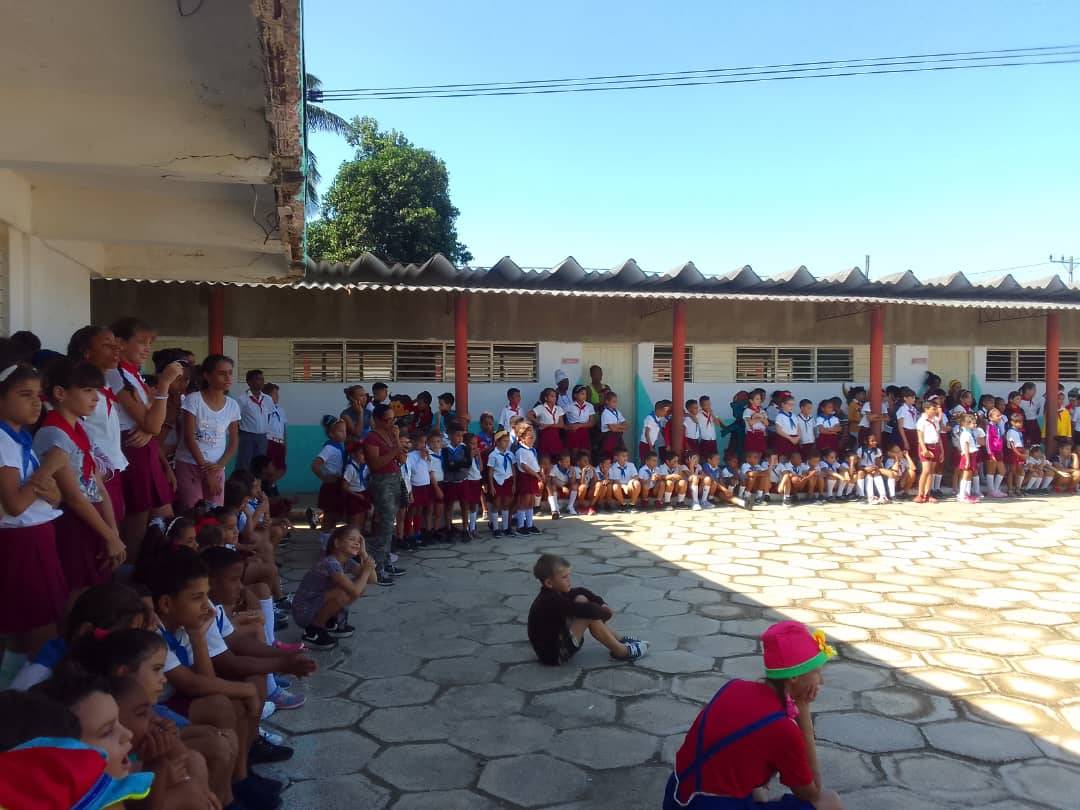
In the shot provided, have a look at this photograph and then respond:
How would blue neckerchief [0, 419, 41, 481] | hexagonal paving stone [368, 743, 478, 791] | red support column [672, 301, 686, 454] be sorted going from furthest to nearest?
red support column [672, 301, 686, 454] → hexagonal paving stone [368, 743, 478, 791] → blue neckerchief [0, 419, 41, 481]

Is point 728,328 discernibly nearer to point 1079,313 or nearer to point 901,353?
point 901,353

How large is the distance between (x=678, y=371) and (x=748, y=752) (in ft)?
27.5

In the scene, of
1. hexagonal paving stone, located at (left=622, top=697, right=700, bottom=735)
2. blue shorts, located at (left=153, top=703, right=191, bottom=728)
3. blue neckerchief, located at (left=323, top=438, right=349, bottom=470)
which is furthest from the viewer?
blue neckerchief, located at (left=323, top=438, right=349, bottom=470)

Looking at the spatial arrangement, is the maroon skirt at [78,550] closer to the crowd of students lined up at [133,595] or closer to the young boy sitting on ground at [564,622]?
the crowd of students lined up at [133,595]

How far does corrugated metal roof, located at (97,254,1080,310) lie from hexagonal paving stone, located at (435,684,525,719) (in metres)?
5.67

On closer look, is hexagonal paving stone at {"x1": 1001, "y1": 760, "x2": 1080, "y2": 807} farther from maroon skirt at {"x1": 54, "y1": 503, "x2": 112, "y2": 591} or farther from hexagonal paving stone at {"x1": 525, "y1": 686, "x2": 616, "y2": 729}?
maroon skirt at {"x1": 54, "y1": 503, "x2": 112, "y2": 591}

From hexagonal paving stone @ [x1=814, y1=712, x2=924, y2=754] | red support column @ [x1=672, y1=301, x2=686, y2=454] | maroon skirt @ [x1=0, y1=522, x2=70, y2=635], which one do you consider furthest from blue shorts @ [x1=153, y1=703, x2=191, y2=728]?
red support column @ [x1=672, y1=301, x2=686, y2=454]

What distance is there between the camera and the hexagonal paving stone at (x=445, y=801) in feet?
8.84

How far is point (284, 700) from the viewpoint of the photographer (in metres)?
3.51

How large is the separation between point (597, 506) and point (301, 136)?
6.52 metres

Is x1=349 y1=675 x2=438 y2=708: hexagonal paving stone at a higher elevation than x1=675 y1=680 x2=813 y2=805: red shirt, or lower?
lower

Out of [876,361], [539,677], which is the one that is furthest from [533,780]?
[876,361]

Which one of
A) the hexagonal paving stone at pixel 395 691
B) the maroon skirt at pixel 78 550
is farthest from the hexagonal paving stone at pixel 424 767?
the maroon skirt at pixel 78 550

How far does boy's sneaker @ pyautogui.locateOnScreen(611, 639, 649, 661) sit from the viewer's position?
13.4 ft
